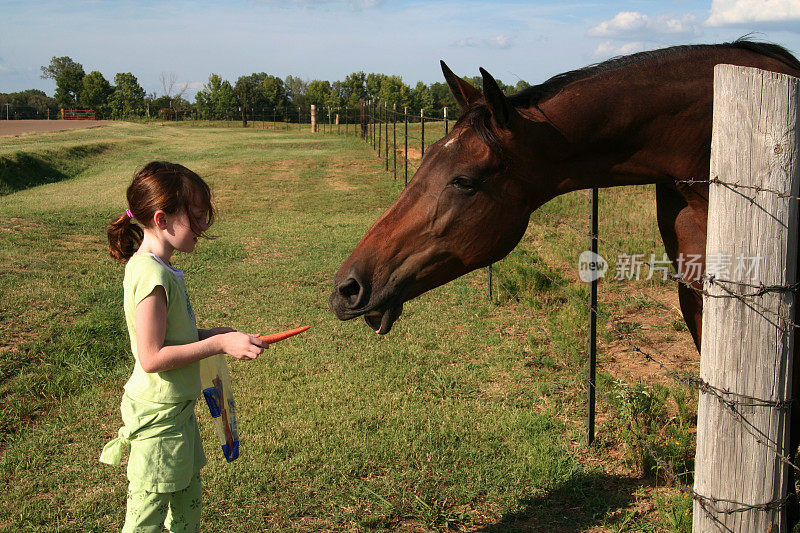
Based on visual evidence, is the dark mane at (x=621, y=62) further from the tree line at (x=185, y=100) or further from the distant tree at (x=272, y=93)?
the distant tree at (x=272, y=93)

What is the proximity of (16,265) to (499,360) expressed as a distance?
5.77 meters

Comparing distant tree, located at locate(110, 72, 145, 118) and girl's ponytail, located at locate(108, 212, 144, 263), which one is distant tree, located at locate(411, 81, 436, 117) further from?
girl's ponytail, located at locate(108, 212, 144, 263)

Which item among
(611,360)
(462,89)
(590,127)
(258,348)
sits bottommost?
(611,360)

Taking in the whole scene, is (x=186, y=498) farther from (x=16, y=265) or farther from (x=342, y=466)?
(x=16, y=265)

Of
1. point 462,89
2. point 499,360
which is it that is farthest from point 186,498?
point 499,360

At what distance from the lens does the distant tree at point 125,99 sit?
51.0 m

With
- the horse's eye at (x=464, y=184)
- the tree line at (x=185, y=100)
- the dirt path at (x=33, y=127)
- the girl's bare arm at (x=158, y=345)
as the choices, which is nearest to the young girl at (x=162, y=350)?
the girl's bare arm at (x=158, y=345)

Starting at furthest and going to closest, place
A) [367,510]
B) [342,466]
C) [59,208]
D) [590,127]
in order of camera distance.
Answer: [59,208] < [342,466] < [367,510] < [590,127]

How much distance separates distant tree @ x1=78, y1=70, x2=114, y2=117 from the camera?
51.7 meters

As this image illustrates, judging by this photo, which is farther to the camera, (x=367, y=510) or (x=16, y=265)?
(x=16, y=265)

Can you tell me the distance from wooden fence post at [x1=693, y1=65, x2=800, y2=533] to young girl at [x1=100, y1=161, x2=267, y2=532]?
4.44ft

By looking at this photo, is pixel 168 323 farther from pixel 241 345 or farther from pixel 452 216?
pixel 452 216

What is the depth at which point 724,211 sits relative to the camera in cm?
155

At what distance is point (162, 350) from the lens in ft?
6.45
